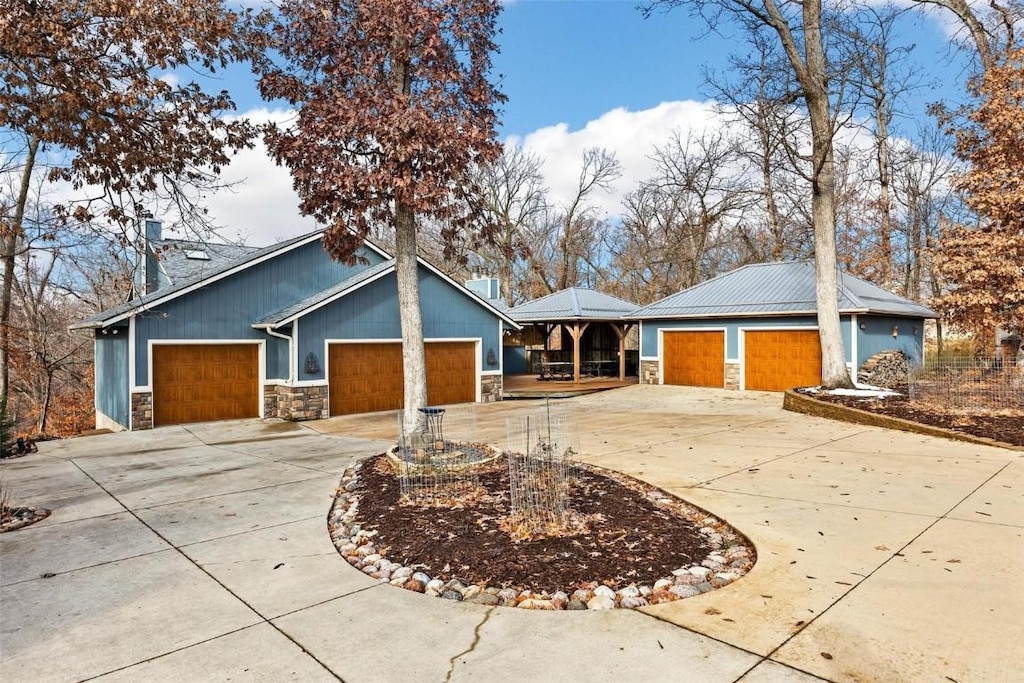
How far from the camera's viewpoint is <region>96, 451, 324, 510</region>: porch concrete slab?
614cm

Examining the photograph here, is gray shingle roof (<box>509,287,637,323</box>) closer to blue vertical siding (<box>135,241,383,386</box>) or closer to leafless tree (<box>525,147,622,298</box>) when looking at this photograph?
blue vertical siding (<box>135,241,383,386</box>)

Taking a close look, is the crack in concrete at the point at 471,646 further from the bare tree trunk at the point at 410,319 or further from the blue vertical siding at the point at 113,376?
the blue vertical siding at the point at 113,376

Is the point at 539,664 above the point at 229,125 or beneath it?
beneath

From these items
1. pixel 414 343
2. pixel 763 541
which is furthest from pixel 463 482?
pixel 763 541

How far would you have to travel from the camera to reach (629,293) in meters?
33.2

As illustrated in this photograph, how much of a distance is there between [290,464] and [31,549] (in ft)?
11.3

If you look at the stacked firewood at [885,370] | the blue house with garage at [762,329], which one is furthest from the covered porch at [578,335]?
the stacked firewood at [885,370]

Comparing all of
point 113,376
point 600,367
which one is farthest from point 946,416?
point 113,376

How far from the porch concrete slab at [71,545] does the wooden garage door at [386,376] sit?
818 cm

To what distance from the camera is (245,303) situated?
13125 millimetres

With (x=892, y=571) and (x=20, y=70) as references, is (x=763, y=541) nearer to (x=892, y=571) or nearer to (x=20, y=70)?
(x=892, y=571)

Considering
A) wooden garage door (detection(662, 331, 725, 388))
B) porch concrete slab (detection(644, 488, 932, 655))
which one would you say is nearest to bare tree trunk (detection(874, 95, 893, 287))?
wooden garage door (detection(662, 331, 725, 388))

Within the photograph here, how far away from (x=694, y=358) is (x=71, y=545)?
16.4 metres

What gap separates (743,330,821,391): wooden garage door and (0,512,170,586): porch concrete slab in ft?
49.9
